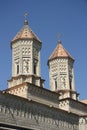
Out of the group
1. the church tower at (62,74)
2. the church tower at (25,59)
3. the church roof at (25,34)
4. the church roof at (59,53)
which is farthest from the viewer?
the church roof at (59,53)

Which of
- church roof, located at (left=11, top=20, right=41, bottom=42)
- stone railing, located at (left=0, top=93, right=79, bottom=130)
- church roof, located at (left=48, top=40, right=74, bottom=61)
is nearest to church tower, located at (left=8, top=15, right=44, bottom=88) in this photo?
church roof, located at (left=11, top=20, right=41, bottom=42)

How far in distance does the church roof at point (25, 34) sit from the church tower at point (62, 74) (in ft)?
17.9

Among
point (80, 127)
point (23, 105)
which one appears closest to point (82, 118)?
point (80, 127)

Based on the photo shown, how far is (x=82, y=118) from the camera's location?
112 feet

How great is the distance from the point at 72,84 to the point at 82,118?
4.72m

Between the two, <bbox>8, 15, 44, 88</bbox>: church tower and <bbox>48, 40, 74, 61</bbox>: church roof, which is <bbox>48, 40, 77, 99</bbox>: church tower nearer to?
<bbox>48, 40, 74, 61</bbox>: church roof

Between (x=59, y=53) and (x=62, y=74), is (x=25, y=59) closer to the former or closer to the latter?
(x=62, y=74)

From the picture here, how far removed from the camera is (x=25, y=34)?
33594mm

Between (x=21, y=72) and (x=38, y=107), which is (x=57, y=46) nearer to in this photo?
(x=21, y=72)

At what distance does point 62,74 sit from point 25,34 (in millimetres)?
7159

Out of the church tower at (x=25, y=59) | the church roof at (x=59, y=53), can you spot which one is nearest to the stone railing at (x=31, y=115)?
the church tower at (x=25, y=59)

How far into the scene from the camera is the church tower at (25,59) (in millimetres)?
31047

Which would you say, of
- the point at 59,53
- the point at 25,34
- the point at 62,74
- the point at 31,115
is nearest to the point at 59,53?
the point at 59,53

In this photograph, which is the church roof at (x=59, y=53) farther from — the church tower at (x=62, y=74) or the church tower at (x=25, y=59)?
the church tower at (x=25, y=59)
